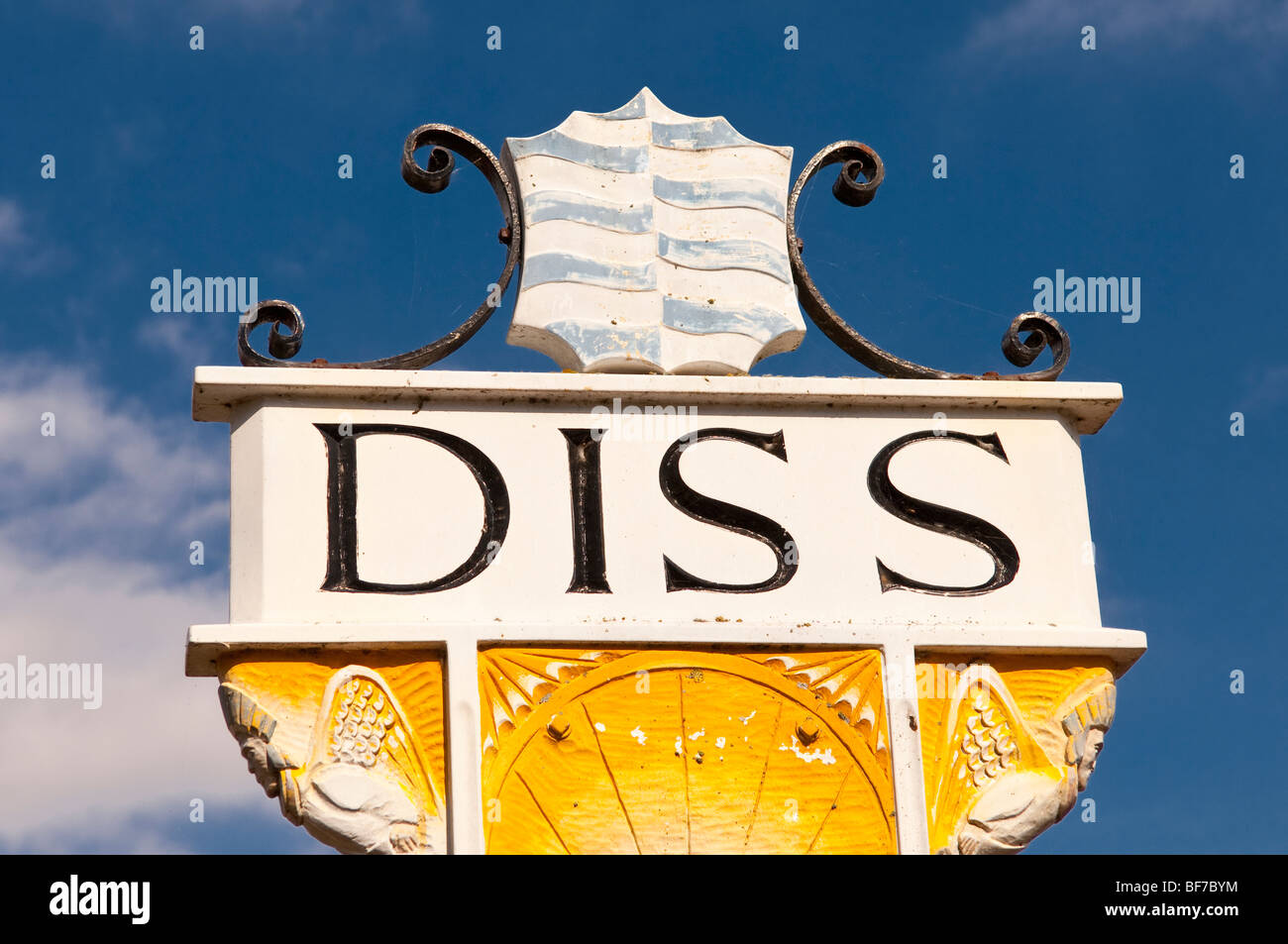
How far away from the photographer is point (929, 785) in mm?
9500

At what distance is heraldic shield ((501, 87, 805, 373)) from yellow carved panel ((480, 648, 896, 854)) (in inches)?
54.0

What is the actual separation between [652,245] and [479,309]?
804 millimetres

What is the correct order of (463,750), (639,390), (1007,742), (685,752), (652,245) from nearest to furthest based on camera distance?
(463,750), (685,752), (1007,742), (639,390), (652,245)

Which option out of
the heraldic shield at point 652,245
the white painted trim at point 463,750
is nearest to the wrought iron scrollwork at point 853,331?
the heraldic shield at point 652,245

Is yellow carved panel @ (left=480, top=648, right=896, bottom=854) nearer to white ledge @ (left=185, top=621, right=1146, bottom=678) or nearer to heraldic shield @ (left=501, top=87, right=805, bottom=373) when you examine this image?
white ledge @ (left=185, top=621, right=1146, bottom=678)

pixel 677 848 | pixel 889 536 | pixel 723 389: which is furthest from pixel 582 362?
pixel 677 848

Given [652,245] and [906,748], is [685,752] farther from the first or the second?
[652,245]

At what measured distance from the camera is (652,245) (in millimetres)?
10391

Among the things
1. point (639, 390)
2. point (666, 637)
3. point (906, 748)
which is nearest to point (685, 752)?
point (666, 637)

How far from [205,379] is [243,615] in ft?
3.20

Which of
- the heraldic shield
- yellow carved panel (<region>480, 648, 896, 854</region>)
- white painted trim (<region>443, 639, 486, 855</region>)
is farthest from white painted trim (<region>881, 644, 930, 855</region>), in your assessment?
white painted trim (<region>443, 639, 486, 855</region>)

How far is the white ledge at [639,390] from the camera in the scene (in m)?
9.69

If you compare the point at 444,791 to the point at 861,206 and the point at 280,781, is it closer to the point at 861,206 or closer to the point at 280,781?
the point at 280,781

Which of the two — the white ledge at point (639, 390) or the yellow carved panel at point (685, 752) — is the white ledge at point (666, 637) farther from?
the white ledge at point (639, 390)
